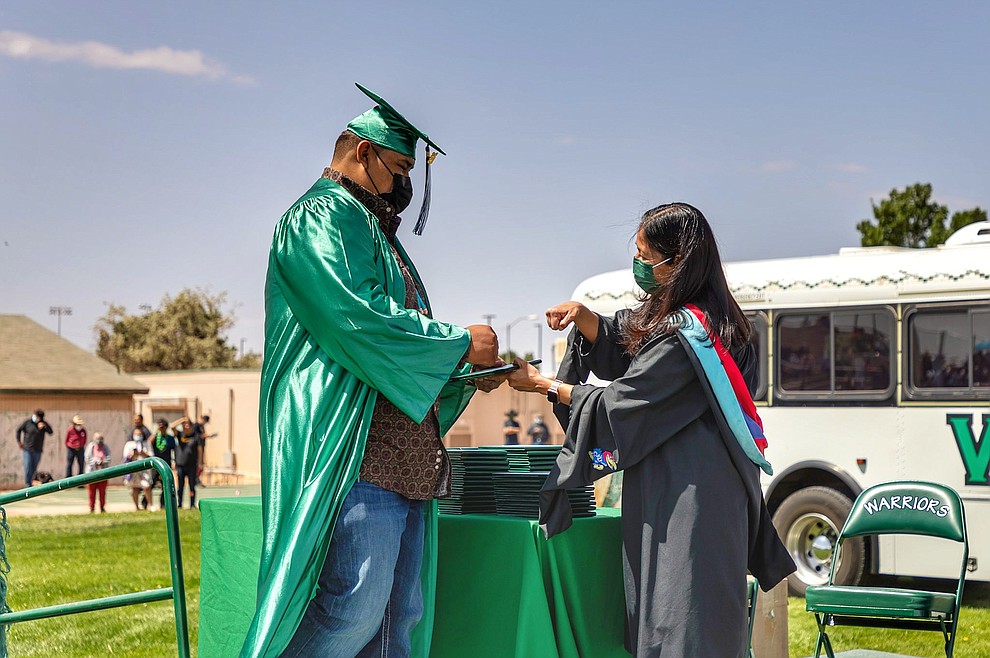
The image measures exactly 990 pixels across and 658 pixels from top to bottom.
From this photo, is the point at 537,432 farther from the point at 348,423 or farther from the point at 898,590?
the point at 348,423

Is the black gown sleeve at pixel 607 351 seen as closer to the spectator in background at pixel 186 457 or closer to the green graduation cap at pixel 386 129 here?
the green graduation cap at pixel 386 129

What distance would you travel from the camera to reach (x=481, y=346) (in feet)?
11.7

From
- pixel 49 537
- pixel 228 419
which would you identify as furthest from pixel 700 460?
pixel 228 419

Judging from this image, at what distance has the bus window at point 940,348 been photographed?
31.8 feet

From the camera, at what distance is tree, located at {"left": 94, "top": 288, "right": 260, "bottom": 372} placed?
6334 centimetres

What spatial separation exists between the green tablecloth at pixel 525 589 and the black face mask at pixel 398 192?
1051 mm

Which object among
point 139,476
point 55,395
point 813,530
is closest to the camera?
point 813,530

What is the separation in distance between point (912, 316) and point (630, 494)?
6.91 meters

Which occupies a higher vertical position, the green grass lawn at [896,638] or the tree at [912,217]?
the tree at [912,217]

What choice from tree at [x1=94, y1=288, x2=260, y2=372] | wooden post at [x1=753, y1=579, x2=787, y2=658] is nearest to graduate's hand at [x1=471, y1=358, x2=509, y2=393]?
wooden post at [x1=753, y1=579, x2=787, y2=658]

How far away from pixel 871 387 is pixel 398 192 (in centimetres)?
733

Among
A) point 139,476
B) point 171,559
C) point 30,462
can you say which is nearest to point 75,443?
point 30,462

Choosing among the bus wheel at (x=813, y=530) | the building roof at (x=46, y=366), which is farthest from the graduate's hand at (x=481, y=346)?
the building roof at (x=46, y=366)

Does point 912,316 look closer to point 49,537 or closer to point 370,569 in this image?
point 370,569
